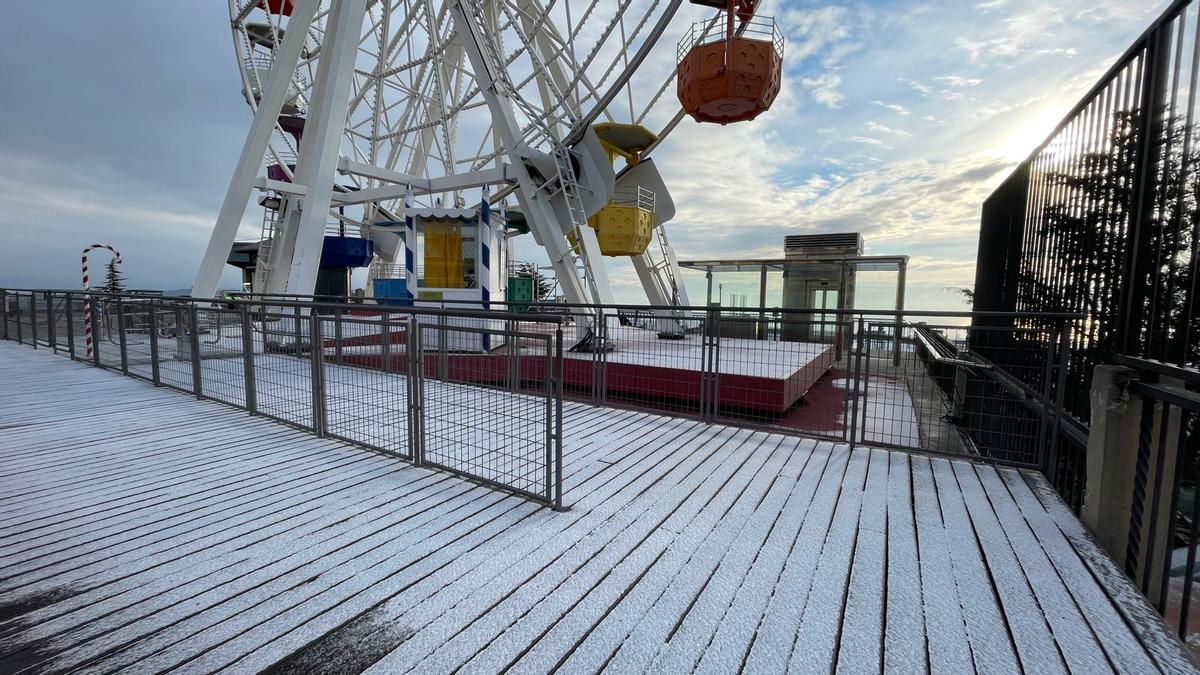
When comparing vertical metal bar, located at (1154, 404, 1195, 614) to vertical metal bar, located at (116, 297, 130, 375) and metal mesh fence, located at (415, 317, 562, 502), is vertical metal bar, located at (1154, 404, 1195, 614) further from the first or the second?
vertical metal bar, located at (116, 297, 130, 375)

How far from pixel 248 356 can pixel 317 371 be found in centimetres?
127

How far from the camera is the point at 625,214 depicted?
13.0 meters

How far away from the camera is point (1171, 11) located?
116 inches

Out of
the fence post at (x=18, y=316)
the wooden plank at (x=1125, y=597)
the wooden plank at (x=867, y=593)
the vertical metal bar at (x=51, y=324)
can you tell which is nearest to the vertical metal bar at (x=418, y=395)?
the wooden plank at (x=867, y=593)

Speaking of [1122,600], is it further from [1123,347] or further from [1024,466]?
[1024,466]

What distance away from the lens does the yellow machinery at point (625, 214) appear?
12984 millimetres

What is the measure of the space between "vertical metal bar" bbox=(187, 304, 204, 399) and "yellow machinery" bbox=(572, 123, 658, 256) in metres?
8.42

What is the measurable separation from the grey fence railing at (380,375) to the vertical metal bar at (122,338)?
19 mm

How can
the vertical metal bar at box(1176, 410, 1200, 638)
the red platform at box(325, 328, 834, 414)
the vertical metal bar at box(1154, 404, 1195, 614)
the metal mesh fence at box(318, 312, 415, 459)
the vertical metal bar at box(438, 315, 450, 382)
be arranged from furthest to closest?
1. the red platform at box(325, 328, 834, 414)
2. the metal mesh fence at box(318, 312, 415, 459)
3. the vertical metal bar at box(438, 315, 450, 382)
4. the vertical metal bar at box(1154, 404, 1195, 614)
5. the vertical metal bar at box(1176, 410, 1200, 638)

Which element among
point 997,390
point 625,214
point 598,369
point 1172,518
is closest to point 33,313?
point 598,369

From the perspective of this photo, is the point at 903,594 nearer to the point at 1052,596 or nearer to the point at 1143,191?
the point at 1052,596

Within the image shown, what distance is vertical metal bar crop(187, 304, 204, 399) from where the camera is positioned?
570 centimetres

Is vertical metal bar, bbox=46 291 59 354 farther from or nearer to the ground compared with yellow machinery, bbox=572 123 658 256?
nearer to the ground

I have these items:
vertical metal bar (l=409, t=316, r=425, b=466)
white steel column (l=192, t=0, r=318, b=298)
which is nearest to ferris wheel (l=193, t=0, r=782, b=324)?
white steel column (l=192, t=0, r=318, b=298)
